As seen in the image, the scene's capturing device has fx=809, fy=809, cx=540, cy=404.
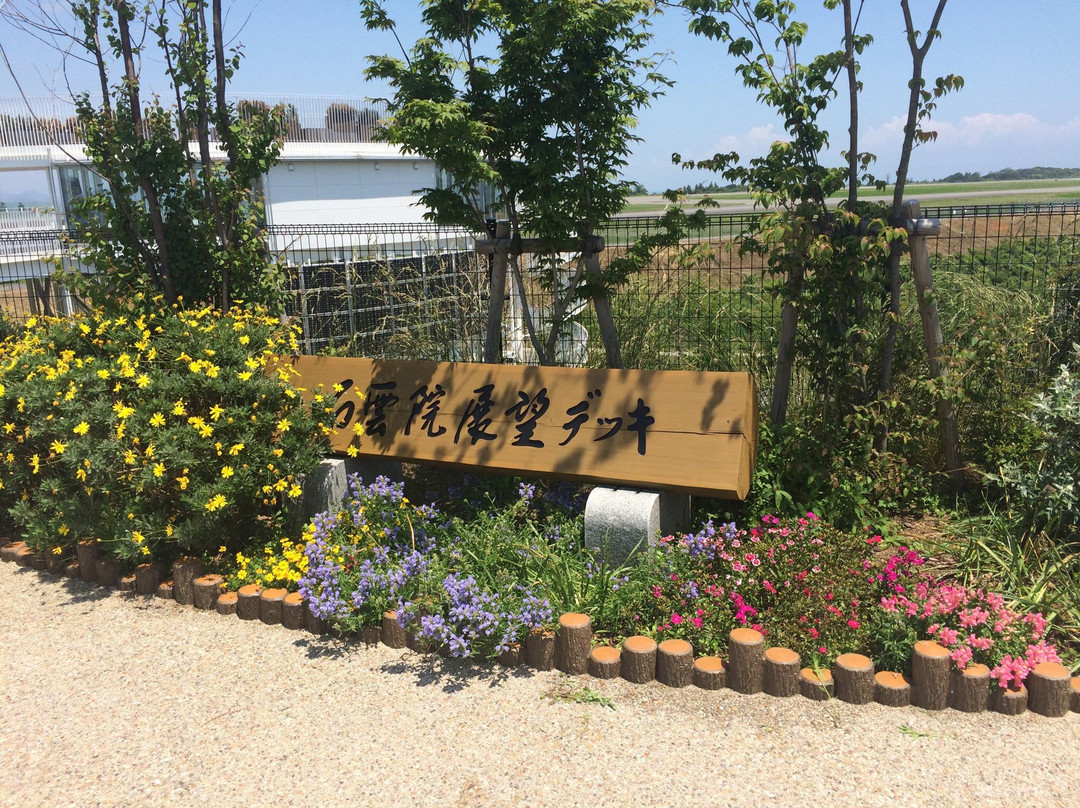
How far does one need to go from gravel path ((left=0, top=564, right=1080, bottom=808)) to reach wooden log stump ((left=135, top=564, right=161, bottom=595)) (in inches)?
25.5

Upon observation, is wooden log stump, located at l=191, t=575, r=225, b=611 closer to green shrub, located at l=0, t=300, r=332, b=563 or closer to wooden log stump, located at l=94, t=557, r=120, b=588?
green shrub, located at l=0, t=300, r=332, b=563

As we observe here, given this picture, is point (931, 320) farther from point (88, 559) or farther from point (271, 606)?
point (88, 559)

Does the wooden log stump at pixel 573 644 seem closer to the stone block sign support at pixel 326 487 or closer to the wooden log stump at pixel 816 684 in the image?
the wooden log stump at pixel 816 684

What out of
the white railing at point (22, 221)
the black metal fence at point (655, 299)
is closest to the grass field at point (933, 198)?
the black metal fence at point (655, 299)

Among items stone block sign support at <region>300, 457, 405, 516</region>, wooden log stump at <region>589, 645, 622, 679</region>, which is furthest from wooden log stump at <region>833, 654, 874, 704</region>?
stone block sign support at <region>300, 457, 405, 516</region>

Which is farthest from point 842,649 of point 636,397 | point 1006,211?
point 1006,211

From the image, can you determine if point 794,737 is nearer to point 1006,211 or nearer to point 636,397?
point 636,397

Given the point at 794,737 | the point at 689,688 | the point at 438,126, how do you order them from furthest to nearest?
the point at 438,126 < the point at 689,688 < the point at 794,737

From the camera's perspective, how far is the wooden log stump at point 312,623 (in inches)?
149

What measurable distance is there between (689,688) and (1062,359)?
3691mm

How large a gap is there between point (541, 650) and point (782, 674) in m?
0.96

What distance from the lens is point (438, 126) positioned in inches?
176

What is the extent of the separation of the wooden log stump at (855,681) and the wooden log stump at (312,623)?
2.23 m

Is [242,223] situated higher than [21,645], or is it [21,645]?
[242,223]
